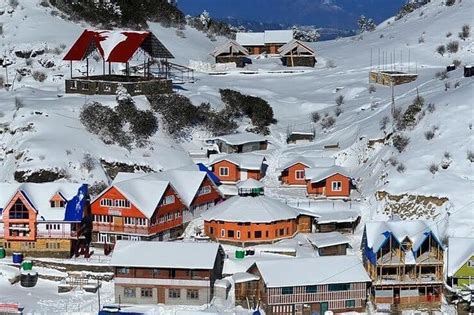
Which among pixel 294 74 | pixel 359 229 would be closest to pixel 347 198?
pixel 359 229

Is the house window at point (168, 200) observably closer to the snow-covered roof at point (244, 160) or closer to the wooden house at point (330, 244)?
the wooden house at point (330, 244)

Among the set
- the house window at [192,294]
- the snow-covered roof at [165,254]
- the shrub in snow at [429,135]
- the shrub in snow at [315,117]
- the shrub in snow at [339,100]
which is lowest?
the house window at [192,294]

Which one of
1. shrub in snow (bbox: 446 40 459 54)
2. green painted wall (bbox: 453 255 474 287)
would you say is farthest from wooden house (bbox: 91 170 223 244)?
shrub in snow (bbox: 446 40 459 54)

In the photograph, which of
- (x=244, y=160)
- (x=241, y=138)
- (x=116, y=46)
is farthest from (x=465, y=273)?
(x=116, y=46)

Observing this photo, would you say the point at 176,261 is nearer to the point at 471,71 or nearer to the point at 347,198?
the point at 347,198

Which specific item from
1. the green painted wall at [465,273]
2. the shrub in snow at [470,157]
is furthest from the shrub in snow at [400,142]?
the green painted wall at [465,273]

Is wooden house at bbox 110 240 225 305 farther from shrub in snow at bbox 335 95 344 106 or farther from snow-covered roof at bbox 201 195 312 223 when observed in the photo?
shrub in snow at bbox 335 95 344 106

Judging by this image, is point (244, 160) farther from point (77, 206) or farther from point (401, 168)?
point (77, 206)
